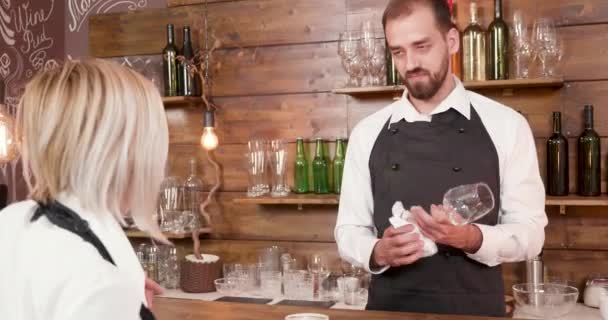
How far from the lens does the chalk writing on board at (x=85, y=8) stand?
405 cm

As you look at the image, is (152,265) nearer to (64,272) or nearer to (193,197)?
(193,197)

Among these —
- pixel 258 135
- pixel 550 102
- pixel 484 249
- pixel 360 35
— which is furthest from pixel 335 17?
pixel 484 249

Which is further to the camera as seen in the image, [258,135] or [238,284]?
[258,135]

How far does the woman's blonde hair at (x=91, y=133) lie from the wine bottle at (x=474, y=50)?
227 cm

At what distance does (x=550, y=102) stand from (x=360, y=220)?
1.23m

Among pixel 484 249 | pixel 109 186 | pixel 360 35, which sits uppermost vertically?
pixel 360 35

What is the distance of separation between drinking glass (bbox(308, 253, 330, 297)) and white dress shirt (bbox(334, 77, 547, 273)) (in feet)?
2.66

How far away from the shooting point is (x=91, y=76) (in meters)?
1.10

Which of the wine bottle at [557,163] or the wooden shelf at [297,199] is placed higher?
the wine bottle at [557,163]

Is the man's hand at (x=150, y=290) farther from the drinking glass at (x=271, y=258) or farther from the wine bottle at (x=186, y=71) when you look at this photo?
the wine bottle at (x=186, y=71)

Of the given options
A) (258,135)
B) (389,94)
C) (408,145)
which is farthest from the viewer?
(258,135)

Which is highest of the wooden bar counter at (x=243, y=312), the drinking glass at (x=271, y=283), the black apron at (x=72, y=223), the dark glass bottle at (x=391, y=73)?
the dark glass bottle at (x=391, y=73)

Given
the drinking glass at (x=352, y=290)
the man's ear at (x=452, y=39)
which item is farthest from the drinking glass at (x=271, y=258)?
the man's ear at (x=452, y=39)

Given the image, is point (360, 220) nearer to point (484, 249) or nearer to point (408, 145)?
point (408, 145)
